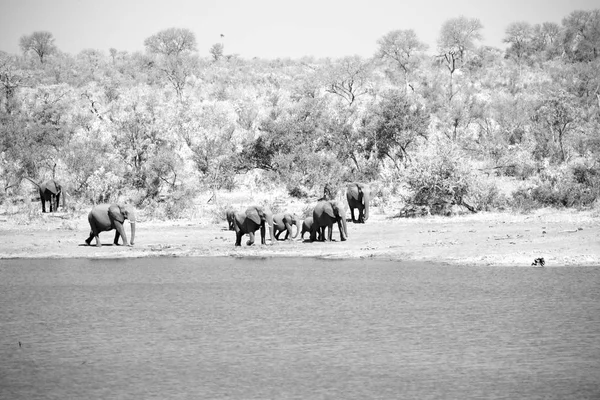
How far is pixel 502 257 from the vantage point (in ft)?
61.5

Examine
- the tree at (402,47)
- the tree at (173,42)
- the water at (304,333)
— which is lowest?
the water at (304,333)

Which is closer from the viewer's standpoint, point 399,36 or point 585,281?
point 585,281

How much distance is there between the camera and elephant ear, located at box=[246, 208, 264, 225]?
2152cm

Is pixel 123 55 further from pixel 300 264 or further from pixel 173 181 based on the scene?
pixel 300 264

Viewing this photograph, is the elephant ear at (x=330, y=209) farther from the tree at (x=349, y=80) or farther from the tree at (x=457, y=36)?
the tree at (x=457, y=36)

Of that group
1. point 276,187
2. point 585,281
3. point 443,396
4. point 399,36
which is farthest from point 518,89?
point 443,396

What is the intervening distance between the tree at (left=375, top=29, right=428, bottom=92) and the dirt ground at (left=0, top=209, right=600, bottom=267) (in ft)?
143

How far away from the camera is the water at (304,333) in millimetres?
9664

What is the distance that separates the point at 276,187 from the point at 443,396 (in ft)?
81.3

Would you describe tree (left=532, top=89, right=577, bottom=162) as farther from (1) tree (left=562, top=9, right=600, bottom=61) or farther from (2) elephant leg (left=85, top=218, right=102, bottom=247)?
(1) tree (left=562, top=9, right=600, bottom=61)

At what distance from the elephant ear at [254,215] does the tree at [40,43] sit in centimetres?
6774

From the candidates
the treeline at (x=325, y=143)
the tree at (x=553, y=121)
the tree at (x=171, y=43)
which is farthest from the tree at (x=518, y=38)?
the tree at (x=553, y=121)

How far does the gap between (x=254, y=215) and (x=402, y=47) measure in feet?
162

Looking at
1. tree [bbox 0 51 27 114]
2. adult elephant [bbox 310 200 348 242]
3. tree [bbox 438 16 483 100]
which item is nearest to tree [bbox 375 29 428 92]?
tree [bbox 438 16 483 100]
